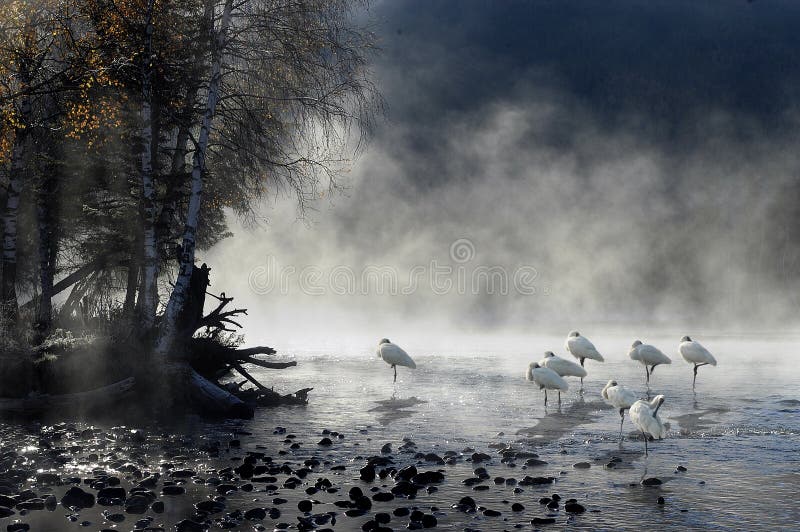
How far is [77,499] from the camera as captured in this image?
9.33 meters

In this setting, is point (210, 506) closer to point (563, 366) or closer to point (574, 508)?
point (574, 508)

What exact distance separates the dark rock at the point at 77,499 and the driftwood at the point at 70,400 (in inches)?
271

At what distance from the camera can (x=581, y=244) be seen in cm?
11981

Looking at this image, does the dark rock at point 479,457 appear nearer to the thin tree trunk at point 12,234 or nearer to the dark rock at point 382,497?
the dark rock at point 382,497

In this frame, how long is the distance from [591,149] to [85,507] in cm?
17867

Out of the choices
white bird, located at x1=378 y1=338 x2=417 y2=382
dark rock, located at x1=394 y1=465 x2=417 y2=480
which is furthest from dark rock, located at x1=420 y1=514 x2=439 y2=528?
white bird, located at x1=378 y1=338 x2=417 y2=382

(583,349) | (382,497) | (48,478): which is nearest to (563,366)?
(583,349)

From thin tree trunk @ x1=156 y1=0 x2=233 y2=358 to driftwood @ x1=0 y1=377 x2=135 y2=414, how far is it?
4.25 feet

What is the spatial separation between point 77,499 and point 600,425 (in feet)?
34.1

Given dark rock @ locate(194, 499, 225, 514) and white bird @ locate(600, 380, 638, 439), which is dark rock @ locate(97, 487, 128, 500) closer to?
dark rock @ locate(194, 499, 225, 514)

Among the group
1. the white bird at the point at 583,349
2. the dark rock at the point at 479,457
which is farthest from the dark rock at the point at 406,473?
the white bird at the point at 583,349

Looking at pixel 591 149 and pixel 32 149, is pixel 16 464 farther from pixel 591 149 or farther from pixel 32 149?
pixel 591 149

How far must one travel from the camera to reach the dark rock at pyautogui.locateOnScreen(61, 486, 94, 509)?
30.4ft

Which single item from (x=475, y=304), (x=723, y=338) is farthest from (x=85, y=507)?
(x=475, y=304)
